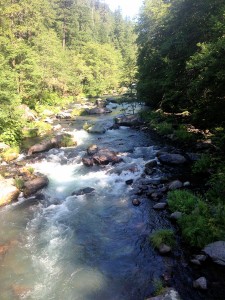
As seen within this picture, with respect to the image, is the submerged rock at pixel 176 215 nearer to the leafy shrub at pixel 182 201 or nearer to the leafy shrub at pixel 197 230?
the leafy shrub at pixel 182 201

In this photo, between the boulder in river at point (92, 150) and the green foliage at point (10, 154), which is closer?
the green foliage at point (10, 154)

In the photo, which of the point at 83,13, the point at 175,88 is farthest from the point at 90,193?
the point at 83,13

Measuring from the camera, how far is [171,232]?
1059cm

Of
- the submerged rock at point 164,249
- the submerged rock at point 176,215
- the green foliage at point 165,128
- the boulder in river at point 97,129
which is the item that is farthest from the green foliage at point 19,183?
the green foliage at point 165,128

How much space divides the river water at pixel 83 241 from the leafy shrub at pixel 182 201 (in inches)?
30.9

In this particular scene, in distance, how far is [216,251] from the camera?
30.2 ft

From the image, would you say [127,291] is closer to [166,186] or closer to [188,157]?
[166,186]

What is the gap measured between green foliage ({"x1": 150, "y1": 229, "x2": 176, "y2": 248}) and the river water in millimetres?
289

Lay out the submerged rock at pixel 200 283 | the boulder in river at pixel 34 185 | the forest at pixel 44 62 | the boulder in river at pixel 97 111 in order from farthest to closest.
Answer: the boulder in river at pixel 97 111, the forest at pixel 44 62, the boulder in river at pixel 34 185, the submerged rock at pixel 200 283

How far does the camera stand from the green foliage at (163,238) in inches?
401

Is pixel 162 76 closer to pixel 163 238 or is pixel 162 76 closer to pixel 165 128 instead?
pixel 165 128

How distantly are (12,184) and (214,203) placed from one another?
34.4ft

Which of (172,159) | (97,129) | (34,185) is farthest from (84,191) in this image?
(97,129)

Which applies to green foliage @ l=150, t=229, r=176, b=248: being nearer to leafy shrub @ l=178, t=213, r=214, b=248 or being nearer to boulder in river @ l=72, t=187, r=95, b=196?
leafy shrub @ l=178, t=213, r=214, b=248
